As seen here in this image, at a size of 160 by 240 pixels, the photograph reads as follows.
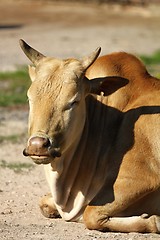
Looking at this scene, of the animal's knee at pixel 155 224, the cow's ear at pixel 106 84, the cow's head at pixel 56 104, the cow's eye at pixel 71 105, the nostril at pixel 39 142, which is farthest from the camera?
the cow's ear at pixel 106 84

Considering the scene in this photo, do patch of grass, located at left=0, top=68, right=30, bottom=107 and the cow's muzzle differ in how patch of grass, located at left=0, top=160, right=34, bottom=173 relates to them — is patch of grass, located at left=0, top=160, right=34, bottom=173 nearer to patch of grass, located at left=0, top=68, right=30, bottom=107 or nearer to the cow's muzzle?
the cow's muzzle

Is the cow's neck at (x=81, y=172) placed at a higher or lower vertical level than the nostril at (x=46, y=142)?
lower

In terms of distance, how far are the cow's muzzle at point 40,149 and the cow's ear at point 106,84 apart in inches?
33.7

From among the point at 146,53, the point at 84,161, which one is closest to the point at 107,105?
the point at 84,161

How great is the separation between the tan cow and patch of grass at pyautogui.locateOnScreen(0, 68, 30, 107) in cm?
683

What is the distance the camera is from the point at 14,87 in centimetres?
1772

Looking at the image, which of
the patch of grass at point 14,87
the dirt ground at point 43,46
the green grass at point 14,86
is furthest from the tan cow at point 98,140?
the patch of grass at point 14,87

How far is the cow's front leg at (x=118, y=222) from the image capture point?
8.68 metres

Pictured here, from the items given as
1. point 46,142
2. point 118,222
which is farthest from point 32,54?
point 118,222

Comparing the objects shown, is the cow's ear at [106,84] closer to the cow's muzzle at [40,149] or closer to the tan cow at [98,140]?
the tan cow at [98,140]

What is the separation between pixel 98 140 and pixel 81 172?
13.2 inches

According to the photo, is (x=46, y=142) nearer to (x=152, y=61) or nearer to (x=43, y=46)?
(x=152, y=61)

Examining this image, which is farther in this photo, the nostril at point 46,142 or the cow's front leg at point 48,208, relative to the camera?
the cow's front leg at point 48,208

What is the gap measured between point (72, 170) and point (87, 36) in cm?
1732
